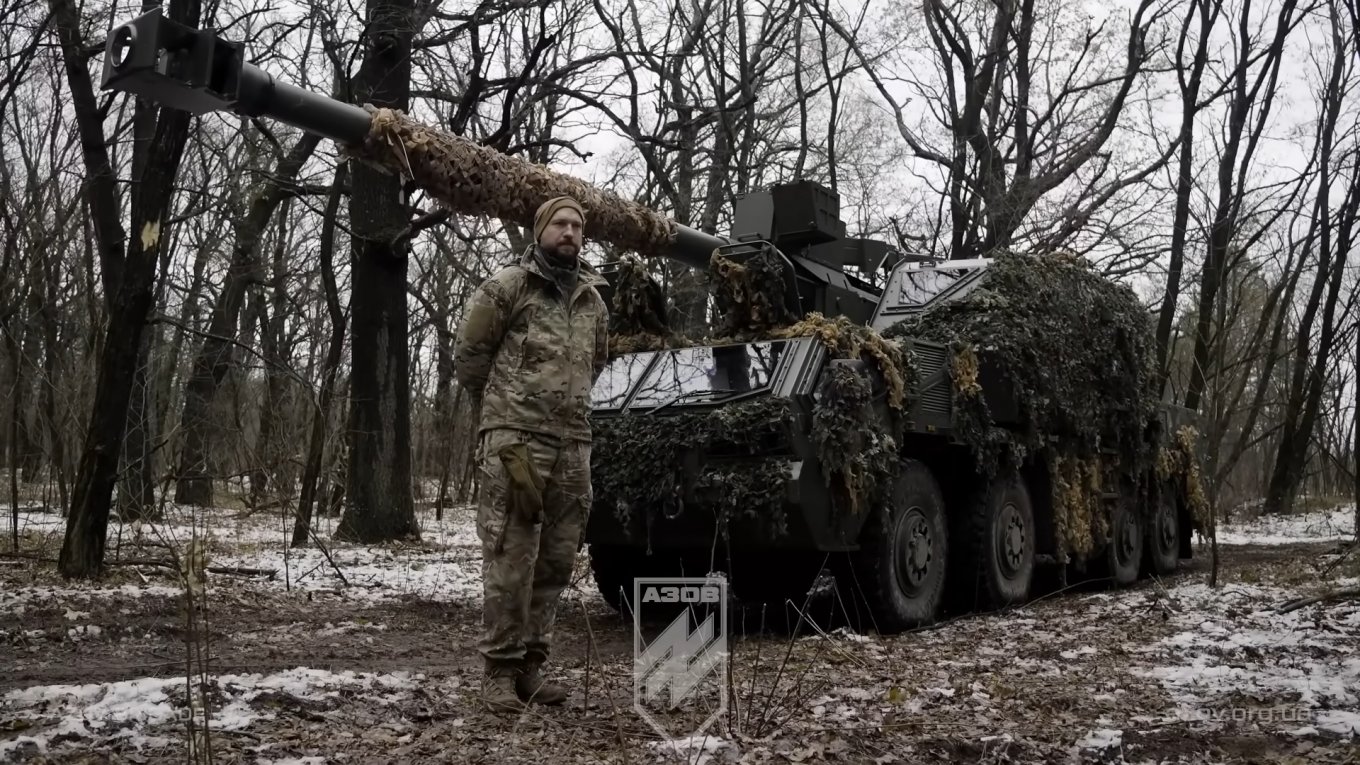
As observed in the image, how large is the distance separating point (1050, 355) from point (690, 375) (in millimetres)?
3054

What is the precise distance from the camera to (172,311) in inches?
1006

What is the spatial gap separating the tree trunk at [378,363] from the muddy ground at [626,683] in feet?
10.6

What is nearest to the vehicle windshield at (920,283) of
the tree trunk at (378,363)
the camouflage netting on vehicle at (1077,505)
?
the camouflage netting on vehicle at (1077,505)

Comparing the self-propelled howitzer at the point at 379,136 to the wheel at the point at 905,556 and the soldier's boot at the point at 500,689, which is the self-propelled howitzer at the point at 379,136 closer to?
the wheel at the point at 905,556

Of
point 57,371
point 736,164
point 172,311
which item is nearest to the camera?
point 57,371

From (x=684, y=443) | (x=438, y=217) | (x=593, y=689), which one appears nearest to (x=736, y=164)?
(x=438, y=217)

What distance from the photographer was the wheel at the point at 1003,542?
8008mm

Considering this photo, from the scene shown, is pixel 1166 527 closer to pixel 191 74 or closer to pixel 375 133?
pixel 375 133

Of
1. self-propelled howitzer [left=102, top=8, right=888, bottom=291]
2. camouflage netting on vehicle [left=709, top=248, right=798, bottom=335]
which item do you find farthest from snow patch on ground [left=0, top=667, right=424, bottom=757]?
camouflage netting on vehicle [left=709, top=248, right=798, bottom=335]

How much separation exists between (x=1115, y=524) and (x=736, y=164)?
12513 mm

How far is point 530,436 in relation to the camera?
4633 millimetres

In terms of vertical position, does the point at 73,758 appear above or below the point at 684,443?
below

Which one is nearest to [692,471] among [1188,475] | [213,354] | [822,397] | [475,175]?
[822,397]

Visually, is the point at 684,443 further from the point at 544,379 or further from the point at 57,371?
the point at 57,371
